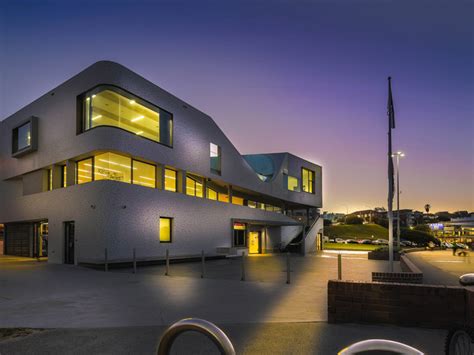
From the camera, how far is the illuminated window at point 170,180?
25.7m

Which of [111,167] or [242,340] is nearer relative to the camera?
[242,340]

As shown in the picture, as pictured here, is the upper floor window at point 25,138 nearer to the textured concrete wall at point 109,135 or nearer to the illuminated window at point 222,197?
the textured concrete wall at point 109,135

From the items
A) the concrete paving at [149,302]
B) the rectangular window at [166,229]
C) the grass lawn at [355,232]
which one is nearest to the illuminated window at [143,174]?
the rectangular window at [166,229]

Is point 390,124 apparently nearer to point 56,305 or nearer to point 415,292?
point 415,292

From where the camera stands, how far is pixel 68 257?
2231 centimetres

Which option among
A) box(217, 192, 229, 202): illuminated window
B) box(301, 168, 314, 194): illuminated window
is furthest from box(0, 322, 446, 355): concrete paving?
box(301, 168, 314, 194): illuminated window

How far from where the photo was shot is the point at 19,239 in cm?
2991

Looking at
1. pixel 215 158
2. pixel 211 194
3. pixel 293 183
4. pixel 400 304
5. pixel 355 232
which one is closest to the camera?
pixel 400 304

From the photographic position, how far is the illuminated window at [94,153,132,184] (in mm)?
21594

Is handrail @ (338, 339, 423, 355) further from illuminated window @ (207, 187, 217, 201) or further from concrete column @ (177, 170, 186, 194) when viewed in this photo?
illuminated window @ (207, 187, 217, 201)

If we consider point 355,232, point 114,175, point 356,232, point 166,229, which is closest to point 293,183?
point 166,229

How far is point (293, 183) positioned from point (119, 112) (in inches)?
1109

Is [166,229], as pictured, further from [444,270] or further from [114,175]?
[444,270]

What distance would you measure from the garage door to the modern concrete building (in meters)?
0.08
